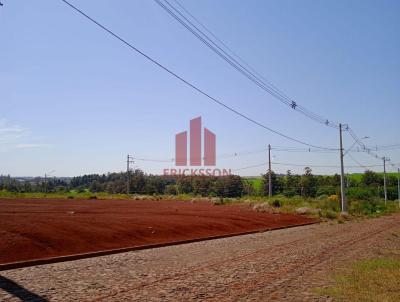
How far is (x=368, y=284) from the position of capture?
8.90 metres

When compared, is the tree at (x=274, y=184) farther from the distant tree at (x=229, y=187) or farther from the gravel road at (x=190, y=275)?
the gravel road at (x=190, y=275)

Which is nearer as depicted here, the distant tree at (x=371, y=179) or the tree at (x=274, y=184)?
the tree at (x=274, y=184)

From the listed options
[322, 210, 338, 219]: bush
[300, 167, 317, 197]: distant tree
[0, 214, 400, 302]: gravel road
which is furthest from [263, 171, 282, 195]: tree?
[0, 214, 400, 302]: gravel road

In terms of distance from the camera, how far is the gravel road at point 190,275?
8008 millimetres

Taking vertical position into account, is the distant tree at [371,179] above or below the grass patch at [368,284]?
above

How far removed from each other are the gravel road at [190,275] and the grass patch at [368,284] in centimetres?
42

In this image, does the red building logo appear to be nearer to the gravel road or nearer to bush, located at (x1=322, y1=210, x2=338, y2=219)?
bush, located at (x1=322, y1=210, x2=338, y2=219)

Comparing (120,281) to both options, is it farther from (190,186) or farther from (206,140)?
(190,186)

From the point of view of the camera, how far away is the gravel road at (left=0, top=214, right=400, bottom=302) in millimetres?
8008

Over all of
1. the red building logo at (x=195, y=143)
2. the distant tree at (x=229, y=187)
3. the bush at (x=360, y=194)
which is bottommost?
the bush at (x=360, y=194)

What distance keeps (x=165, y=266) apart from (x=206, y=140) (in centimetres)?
3283

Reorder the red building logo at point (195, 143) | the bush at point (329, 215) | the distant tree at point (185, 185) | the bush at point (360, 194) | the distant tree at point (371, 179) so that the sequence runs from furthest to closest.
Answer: the distant tree at point (371, 179) < the distant tree at point (185, 185) < the bush at point (360, 194) < the red building logo at point (195, 143) < the bush at point (329, 215)

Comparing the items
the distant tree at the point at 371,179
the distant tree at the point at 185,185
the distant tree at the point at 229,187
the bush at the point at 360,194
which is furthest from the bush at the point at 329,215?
the distant tree at the point at 371,179

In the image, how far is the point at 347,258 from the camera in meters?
13.0
